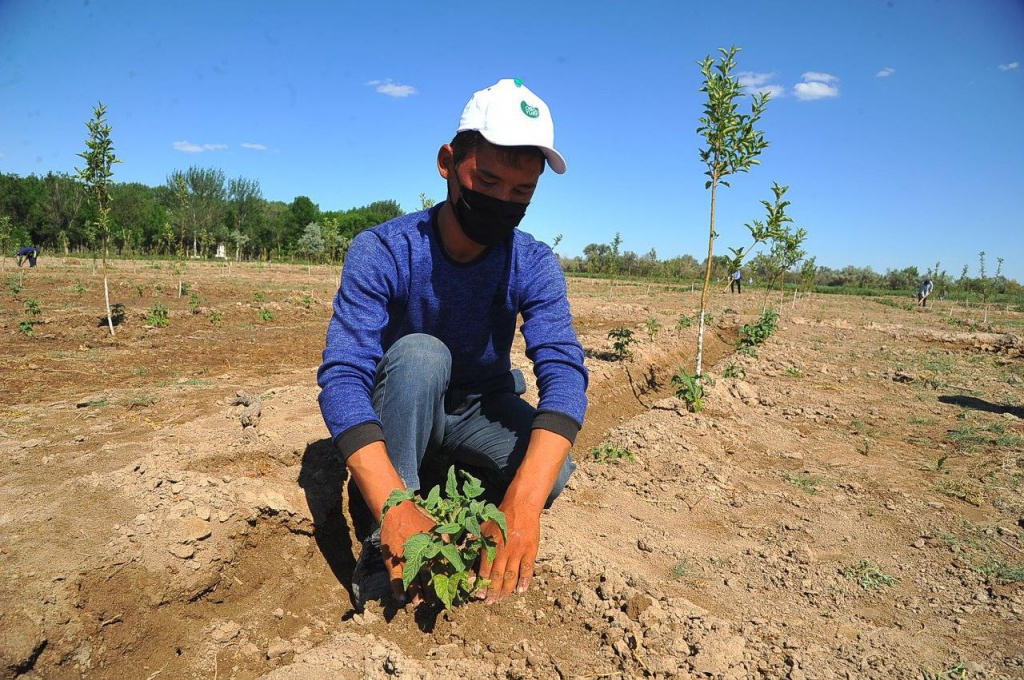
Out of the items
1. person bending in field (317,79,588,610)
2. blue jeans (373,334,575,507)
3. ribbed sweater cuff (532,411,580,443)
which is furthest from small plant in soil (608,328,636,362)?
ribbed sweater cuff (532,411,580,443)

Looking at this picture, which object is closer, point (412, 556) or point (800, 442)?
point (412, 556)

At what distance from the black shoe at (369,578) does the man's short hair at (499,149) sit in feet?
4.82

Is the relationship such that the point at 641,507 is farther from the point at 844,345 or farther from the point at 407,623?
the point at 844,345

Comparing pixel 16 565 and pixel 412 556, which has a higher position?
pixel 412 556

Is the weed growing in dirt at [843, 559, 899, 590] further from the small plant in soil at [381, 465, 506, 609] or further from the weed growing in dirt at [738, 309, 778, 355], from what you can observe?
the weed growing in dirt at [738, 309, 778, 355]

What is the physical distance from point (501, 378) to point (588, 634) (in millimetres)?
1088

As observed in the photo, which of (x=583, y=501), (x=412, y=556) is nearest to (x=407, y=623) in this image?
(x=412, y=556)

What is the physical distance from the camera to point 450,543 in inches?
70.7

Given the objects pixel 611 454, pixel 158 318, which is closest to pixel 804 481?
pixel 611 454

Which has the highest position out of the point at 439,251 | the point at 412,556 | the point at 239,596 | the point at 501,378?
the point at 439,251

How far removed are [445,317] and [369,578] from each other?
1073mm

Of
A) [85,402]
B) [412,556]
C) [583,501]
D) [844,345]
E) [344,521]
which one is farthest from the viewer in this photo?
[844,345]

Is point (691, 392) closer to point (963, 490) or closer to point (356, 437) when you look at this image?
point (963, 490)

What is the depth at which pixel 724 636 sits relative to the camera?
2088mm
